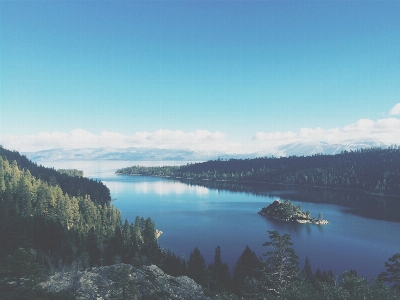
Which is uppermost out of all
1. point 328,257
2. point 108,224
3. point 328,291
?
point 328,291

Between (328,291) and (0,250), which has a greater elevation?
(328,291)

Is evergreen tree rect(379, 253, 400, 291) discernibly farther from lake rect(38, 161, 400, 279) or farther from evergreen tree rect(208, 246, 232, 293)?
lake rect(38, 161, 400, 279)

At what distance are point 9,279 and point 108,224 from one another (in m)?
84.8

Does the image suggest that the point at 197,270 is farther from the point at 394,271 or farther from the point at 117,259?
the point at 394,271

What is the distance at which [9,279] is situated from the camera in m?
29.7

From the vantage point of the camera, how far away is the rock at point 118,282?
40.6m

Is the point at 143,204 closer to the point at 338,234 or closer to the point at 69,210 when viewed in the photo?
the point at 69,210

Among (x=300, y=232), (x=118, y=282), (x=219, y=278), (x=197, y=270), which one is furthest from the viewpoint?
(x=300, y=232)

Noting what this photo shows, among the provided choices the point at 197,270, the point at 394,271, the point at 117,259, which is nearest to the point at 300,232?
the point at 197,270

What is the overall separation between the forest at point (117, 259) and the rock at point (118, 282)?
3434 millimetres

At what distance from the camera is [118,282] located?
125 feet

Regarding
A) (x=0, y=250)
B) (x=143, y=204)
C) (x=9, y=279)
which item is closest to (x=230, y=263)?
(x=0, y=250)

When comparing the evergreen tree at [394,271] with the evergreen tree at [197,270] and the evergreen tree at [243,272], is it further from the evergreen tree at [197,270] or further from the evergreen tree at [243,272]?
the evergreen tree at [197,270]

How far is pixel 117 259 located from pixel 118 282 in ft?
134
